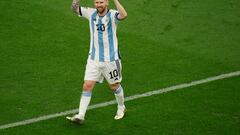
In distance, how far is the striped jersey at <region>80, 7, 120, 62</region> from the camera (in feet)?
25.3

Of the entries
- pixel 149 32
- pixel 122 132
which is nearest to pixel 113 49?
pixel 122 132

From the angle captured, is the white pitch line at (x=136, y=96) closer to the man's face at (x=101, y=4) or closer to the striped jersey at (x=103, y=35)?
the striped jersey at (x=103, y=35)

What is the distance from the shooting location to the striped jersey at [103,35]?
304 inches

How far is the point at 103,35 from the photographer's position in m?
7.77

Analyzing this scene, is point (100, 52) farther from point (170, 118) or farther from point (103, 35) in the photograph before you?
point (170, 118)

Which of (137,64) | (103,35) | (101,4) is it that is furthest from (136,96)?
(101,4)

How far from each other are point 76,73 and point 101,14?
226cm

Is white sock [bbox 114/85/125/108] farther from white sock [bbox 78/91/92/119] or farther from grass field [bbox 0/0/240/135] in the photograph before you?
white sock [bbox 78/91/92/119]

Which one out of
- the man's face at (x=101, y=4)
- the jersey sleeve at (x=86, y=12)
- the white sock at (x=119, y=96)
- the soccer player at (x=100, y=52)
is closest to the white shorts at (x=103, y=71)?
the soccer player at (x=100, y=52)

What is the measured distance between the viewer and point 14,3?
1295 centimetres

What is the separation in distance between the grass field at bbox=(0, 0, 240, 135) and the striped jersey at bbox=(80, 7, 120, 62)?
95 centimetres

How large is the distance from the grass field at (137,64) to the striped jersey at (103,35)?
950mm

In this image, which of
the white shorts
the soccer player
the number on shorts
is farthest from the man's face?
the number on shorts

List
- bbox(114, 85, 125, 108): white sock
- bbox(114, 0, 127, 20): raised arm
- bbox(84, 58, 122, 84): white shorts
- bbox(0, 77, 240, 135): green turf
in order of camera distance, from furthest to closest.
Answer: bbox(114, 85, 125, 108): white sock → bbox(84, 58, 122, 84): white shorts → bbox(0, 77, 240, 135): green turf → bbox(114, 0, 127, 20): raised arm
